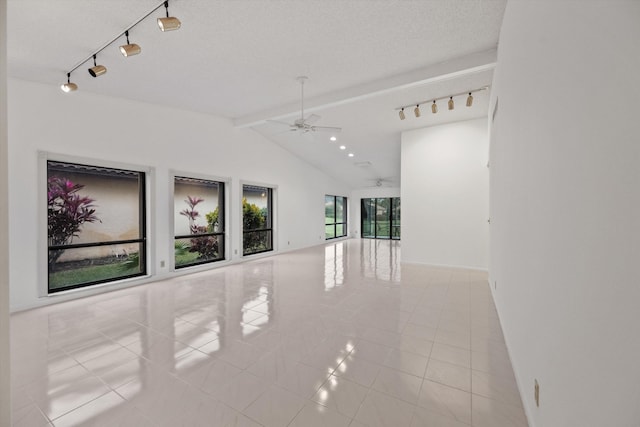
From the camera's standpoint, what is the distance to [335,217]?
12.7m

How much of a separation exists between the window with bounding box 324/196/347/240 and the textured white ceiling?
22.4ft

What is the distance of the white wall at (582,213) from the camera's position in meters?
0.74

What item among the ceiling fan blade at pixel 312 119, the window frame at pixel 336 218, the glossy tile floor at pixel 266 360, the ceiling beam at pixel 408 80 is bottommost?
the glossy tile floor at pixel 266 360

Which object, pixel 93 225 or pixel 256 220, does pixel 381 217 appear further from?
pixel 93 225

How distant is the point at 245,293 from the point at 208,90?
365 centimetres

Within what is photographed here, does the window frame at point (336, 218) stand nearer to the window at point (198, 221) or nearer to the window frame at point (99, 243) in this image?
the window at point (198, 221)

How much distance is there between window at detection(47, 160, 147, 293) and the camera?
420 centimetres

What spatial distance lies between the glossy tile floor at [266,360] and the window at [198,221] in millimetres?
1644

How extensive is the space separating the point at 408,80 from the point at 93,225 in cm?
580

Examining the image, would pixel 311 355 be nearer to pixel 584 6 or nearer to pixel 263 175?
pixel 584 6

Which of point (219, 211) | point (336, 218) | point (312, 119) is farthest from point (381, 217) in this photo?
point (312, 119)

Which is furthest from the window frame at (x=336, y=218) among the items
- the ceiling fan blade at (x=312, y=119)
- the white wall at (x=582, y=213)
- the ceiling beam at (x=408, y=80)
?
the white wall at (x=582, y=213)

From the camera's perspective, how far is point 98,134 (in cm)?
446

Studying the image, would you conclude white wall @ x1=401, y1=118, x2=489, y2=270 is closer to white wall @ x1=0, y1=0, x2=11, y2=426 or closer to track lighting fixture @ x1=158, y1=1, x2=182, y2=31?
track lighting fixture @ x1=158, y1=1, x2=182, y2=31
